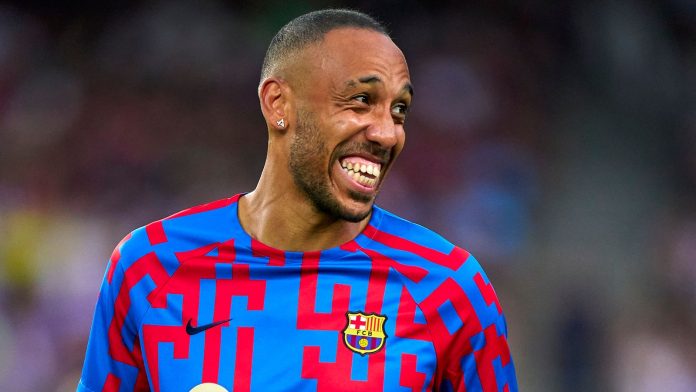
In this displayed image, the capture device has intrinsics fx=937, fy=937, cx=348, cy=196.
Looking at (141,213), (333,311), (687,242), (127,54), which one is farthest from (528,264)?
(333,311)

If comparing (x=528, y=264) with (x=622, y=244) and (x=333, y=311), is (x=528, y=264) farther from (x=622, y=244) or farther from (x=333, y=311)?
(x=333, y=311)

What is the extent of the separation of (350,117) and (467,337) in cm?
73

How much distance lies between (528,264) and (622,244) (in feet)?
2.68

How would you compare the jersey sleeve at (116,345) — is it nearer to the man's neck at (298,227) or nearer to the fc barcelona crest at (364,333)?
the man's neck at (298,227)

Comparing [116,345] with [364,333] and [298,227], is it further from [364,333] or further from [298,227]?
[364,333]

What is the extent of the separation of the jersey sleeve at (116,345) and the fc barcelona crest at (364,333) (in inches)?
26.4

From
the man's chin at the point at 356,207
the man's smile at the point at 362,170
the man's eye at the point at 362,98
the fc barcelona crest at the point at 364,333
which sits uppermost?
the man's eye at the point at 362,98

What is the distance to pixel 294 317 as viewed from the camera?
283 centimetres

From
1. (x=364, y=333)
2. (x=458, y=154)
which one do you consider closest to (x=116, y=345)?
(x=364, y=333)

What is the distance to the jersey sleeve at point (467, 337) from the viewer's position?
277 cm

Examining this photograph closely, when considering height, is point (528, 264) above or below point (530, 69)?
below

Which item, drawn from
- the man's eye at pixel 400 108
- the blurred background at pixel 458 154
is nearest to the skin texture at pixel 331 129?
the man's eye at pixel 400 108

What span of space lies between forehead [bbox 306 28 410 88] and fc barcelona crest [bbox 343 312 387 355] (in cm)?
70

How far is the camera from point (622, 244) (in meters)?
7.95
